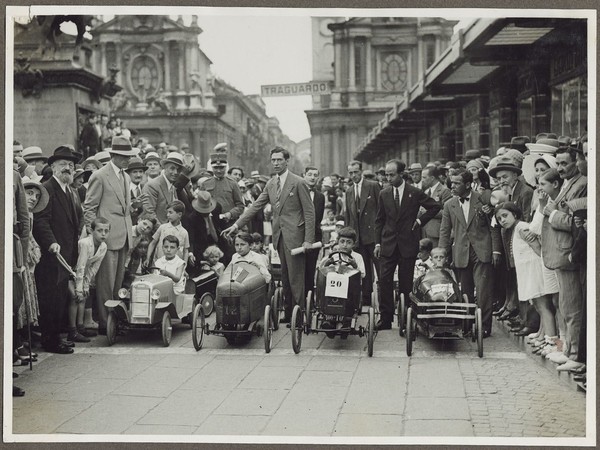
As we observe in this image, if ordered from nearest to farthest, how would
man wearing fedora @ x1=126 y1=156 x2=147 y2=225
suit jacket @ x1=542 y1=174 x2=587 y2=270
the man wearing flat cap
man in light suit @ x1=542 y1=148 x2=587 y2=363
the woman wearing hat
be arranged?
suit jacket @ x1=542 y1=174 x2=587 y2=270 < man in light suit @ x1=542 y1=148 x2=587 y2=363 < the woman wearing hat < man wearing fedora @ x1=126 y1=156 x2=147 y2=225 < the man wearing flat cap

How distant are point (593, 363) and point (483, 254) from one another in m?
3.07

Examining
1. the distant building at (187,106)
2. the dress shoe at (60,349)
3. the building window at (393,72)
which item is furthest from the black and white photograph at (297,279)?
the building window at (393,72)

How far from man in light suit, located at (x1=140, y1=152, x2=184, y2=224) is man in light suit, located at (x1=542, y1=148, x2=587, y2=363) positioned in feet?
18.6

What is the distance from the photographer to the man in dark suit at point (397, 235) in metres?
10.1

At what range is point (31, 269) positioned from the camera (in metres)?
8.61

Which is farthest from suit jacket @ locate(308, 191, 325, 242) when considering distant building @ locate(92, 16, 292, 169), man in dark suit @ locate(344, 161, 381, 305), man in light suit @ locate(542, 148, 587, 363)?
distant building @ locate(92, 16, 292, 169)

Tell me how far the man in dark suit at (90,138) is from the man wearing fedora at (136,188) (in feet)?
10.6

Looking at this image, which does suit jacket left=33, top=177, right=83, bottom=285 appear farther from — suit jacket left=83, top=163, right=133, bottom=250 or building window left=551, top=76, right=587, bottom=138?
building window left=551, top=76, right=587, bottom=138

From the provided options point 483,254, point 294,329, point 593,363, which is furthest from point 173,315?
point 593,363

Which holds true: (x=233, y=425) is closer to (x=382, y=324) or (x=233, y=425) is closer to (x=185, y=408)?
(x=185, y=408)

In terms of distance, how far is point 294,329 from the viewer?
8.78 meters

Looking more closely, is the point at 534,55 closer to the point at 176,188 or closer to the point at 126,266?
the point at 176,188

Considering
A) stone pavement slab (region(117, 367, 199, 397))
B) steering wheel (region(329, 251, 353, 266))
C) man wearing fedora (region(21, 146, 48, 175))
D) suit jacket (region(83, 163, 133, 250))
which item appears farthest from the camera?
man wearing fedora (region(21, 146, 48, 175))

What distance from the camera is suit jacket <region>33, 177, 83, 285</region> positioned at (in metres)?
8.96
